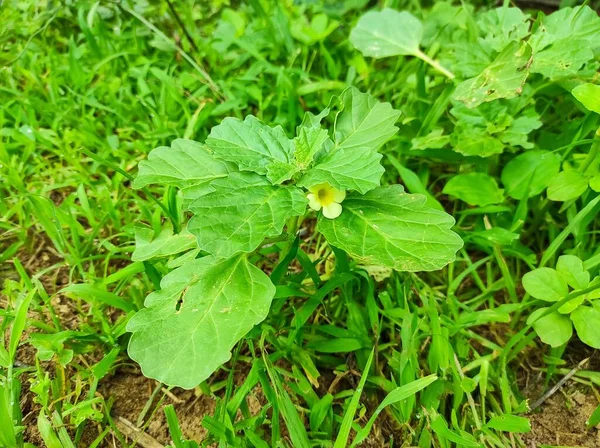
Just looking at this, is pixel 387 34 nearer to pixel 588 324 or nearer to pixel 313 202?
pixel 313 202

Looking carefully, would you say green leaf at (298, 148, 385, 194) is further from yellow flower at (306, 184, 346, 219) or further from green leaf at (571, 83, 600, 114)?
green leaf at (571, 83, 600, 114)

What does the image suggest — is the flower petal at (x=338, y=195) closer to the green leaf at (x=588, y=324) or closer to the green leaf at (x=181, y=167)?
the green leaf at (x=181, y=167)

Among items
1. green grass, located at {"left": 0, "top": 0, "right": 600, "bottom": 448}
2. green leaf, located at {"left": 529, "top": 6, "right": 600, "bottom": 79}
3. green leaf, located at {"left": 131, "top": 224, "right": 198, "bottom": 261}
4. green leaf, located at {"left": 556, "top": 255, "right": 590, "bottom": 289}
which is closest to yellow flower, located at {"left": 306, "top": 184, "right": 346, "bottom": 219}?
green grass, located at {"left": 0, "top": 0, "right": 600, "bottom": 448}

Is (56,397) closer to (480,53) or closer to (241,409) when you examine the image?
(241,409)

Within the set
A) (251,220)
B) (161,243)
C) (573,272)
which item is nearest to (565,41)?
(573,272)

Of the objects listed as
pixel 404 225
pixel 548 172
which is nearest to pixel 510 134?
pixel 548 172

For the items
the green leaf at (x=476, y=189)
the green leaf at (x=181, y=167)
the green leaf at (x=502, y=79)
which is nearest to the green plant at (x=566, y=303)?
the green leaf at (x=476, y=189)

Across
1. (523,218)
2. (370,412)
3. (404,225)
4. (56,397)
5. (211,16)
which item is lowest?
(370,412)
